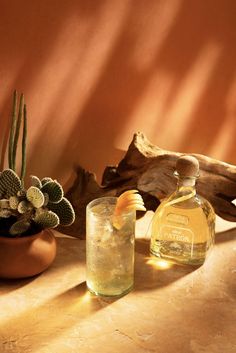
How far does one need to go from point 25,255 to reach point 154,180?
0.38 m

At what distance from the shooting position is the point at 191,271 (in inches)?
39.6

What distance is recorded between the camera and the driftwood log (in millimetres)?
1150

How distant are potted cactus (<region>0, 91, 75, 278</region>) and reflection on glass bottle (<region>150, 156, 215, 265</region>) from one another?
21 cm

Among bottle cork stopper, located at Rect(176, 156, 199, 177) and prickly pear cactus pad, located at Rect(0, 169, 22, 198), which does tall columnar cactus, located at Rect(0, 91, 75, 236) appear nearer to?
prickly pear cactus pad, located at Rect(0, 169, 22, 198)

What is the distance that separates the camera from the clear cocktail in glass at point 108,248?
2.92ft

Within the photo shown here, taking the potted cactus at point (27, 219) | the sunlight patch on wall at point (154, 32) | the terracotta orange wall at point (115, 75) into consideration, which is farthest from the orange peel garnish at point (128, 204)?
the sunlight patch on wall at point (154, 32)

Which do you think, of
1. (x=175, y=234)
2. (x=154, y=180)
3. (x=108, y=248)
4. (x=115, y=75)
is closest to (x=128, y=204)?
(x=108, y=248)

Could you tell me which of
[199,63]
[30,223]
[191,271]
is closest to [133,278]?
[191,271]

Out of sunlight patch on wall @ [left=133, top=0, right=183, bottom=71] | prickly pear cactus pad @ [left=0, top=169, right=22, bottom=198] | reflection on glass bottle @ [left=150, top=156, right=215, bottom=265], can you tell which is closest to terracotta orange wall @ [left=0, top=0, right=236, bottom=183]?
sunlight patch on wall @ [left=133, top=0, right=183, bottom=71]

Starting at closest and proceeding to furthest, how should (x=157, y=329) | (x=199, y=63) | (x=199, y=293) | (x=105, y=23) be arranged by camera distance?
(x=157, y=329) < (x=199, y=293) < (x=105, y=23) < (x=199, y=63)

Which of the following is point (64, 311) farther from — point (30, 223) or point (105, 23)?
point (105, 23)

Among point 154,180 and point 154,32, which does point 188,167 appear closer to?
point 154,180

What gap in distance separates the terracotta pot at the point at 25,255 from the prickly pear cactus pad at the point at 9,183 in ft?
0.29

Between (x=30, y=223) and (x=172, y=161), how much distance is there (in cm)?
38
